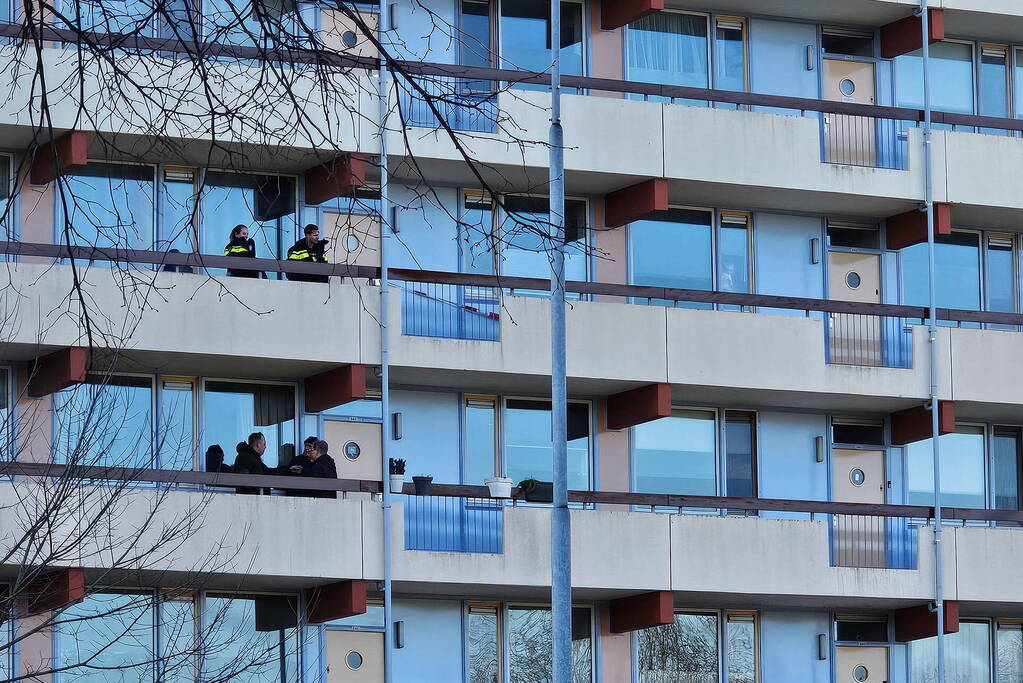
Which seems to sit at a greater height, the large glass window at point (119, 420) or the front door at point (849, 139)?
the front door at point (849, 139)

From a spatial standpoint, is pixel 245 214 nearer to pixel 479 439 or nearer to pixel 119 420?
pixel 119 420

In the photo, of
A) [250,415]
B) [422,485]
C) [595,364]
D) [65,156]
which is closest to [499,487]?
[422,485]

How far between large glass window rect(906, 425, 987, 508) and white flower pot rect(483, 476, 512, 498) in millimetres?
7030

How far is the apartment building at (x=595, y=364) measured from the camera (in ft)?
95.9

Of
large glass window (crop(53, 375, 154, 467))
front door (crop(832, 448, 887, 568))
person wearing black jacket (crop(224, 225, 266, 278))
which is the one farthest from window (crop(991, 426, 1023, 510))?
large glass window (crop(53, 375, 154, 467))

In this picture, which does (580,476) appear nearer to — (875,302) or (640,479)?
(640,479)

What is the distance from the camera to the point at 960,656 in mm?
34062

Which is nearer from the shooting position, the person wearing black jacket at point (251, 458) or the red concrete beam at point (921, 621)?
the person wearing black jacket at point (251, 458)

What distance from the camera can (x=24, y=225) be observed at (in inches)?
1172

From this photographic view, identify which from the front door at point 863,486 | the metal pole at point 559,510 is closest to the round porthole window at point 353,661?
the front door at point 863,486

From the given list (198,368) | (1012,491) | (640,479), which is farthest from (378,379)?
(1012,491)

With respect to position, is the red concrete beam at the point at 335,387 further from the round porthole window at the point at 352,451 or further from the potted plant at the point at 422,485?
the potted plant at the point at 422,485

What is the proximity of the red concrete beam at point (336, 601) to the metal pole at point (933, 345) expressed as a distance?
863 cm

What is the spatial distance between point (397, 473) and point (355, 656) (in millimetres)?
2556
